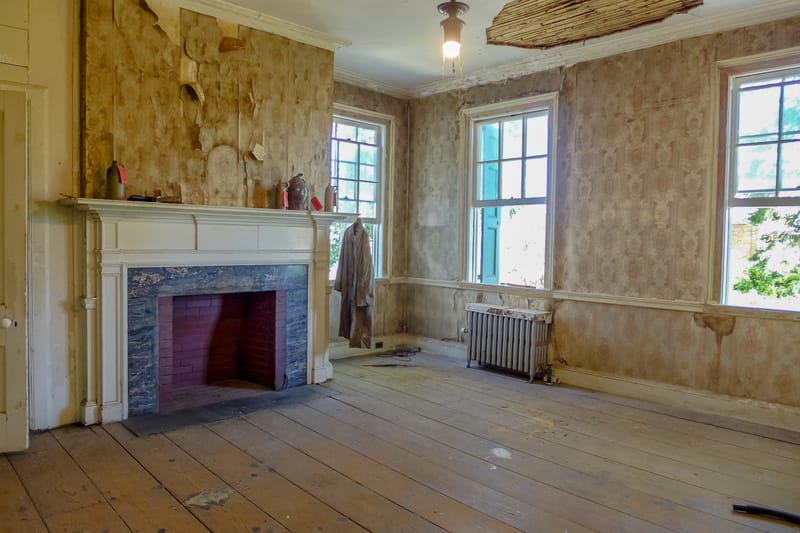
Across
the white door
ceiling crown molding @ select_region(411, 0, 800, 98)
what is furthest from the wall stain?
the white door

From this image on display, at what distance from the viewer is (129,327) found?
365 cm

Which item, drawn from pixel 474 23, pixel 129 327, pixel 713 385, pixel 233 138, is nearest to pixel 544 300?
pixel 713 385

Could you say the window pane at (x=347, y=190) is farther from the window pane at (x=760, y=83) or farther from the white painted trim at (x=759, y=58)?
the window pane at (x=760, y=83)

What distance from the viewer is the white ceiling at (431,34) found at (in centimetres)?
391

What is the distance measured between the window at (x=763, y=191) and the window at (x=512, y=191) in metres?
1.48

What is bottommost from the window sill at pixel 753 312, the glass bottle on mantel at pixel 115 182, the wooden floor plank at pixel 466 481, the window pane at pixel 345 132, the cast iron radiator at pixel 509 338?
A: the wooden floor plank at pixel 466 481

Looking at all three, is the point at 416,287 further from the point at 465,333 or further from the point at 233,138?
the point at 233,138

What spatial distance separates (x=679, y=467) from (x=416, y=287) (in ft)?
12.2

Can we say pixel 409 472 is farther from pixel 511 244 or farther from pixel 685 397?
pixel 511 244

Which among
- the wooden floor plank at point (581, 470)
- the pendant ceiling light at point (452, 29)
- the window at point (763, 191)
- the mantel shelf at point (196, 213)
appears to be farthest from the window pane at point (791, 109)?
the mantel shelf at point (196, 213)

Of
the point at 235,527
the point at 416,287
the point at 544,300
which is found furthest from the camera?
the point at 416,287

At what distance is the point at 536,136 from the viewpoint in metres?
5.23

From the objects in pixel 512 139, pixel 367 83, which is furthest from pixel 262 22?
pixel 512 139

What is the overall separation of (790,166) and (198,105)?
4363 mm
